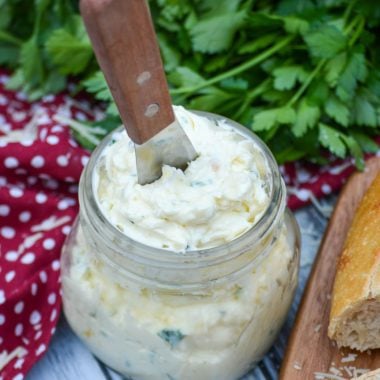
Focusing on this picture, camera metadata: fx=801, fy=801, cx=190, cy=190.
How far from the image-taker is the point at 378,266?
165 centimetres

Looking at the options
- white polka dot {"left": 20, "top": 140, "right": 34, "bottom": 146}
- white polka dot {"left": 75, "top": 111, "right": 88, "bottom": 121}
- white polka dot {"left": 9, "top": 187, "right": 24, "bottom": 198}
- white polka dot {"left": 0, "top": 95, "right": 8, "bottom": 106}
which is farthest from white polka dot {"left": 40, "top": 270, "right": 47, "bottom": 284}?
white polka dot {"left": 0, "top": 95, "right": 8, "bottom": 106}

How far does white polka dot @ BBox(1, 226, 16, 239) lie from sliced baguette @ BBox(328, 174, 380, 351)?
81cm

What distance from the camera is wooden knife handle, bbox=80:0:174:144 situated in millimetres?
1192

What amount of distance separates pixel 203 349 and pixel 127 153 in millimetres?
422

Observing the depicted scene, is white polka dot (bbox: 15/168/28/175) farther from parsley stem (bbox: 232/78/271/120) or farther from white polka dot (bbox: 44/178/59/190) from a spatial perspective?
parsley stem (bbox: 232/78/271/120)

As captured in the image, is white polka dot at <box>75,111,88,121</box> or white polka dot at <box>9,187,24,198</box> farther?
white polka dot at <box>75,111,88,121</box>

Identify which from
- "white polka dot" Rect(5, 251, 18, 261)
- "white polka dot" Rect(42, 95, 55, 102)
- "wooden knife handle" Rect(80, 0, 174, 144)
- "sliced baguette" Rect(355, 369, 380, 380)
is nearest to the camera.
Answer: "wooden knife handle" Rect(80, 0, 174, 144)

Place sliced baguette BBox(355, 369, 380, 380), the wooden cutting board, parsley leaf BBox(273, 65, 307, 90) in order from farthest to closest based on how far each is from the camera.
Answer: parsley leaf BBox(273, 65, 307, 90) < the wooden cutting board < sliced baguette BBox(355, 369, 380, 380)

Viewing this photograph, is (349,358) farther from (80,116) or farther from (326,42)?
(80,116)

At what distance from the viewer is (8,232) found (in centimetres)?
201

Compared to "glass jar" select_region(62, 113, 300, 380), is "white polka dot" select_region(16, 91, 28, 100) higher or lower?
lower

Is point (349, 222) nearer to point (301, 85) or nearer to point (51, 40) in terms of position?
point (301, 85)

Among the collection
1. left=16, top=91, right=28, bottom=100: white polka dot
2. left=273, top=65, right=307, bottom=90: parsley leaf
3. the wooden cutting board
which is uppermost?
left=273, top=65, right=307, bottom=90: parsley leaf

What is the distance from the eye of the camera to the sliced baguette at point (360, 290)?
5.40 ft
